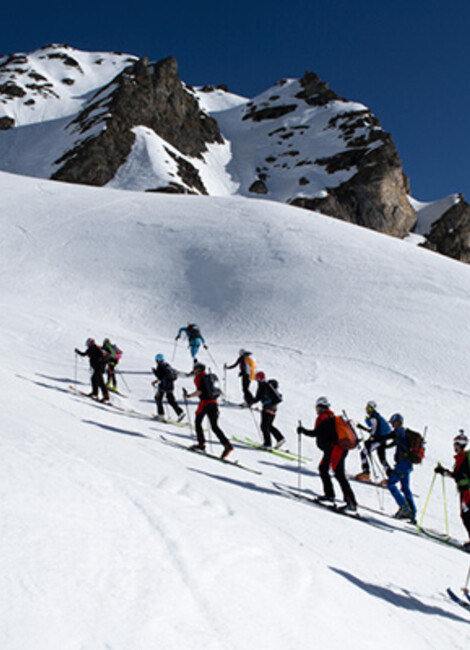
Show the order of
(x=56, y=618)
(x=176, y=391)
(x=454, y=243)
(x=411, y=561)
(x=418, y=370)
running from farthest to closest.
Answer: (x=454, y=243) → (x=418, y=370) → (x=176, y=391) → (x=411, y=561) → (x=56, y=618)

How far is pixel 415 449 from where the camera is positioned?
7906 millimetres

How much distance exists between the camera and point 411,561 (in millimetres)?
5855

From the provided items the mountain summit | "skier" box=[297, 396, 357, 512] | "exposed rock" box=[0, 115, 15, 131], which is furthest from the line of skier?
"exposed rock" box=[0, 115, 15, 131]

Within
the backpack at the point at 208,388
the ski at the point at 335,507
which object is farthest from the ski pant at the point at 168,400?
the ski at the point at 335,507

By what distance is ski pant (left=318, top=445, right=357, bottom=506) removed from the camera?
23.7ft

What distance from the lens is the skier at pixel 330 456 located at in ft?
23.7

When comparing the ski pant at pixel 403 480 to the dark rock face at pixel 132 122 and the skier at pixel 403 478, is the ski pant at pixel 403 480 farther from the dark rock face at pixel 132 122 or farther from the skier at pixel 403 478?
the dark rock face at pixel 132 122

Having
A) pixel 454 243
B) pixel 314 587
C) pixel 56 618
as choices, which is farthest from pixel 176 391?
pixel 454 243

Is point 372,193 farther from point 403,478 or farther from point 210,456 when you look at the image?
point 210,456

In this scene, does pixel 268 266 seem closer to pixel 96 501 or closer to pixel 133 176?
pixel 96 501

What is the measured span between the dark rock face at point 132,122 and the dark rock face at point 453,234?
45456 mm

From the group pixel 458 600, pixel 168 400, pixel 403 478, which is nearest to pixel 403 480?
pixel 403 478

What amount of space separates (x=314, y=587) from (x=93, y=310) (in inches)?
773

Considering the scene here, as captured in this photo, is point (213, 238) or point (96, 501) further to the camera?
point (213, 238)
